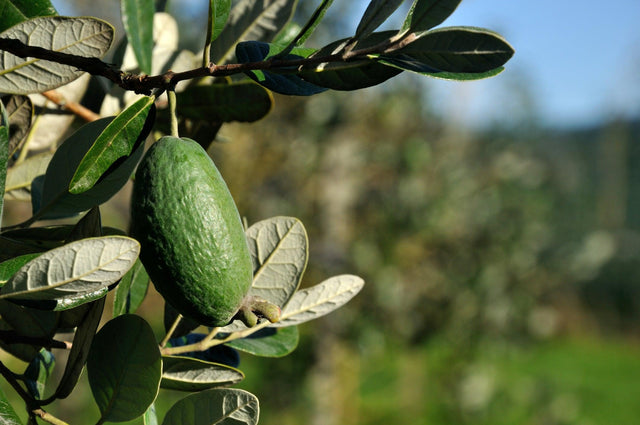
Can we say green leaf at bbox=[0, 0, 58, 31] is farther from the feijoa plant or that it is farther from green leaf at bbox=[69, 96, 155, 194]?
green leaf at bbox=[69, 96, 155, 194]

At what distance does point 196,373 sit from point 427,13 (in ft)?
1.17

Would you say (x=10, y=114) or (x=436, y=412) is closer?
(x=10, y=114)

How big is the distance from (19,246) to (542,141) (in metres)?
15.0

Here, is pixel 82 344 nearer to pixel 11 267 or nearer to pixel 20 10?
pixel 11 267

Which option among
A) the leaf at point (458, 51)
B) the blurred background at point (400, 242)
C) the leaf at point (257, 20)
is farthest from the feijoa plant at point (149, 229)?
the blurred background at point (400, 242)

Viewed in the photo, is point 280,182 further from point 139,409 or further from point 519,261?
point 139,409

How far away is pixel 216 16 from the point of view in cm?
49

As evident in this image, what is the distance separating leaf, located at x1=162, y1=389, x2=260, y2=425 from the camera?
52cm

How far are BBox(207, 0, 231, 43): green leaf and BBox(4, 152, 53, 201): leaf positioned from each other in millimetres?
321

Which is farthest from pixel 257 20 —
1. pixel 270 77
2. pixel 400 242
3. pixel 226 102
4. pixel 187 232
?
pixel 400 242

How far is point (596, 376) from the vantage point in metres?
10.2

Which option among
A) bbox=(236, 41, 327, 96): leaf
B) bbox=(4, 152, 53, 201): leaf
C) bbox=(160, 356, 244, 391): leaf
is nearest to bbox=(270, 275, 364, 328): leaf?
bbox=(160, 356, 244, 391): leaf

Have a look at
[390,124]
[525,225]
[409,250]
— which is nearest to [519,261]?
[525,225]

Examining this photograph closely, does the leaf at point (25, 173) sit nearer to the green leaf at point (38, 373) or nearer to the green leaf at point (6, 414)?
the green leaf at point (38, 373)
